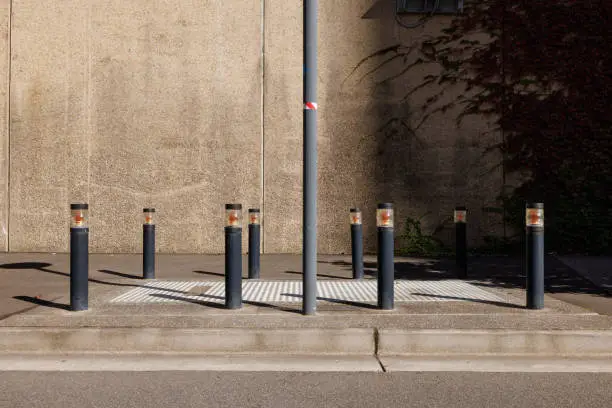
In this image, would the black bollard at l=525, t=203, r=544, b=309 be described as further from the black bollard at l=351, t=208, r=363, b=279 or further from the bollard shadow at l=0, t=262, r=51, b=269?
the bollard shadow at l=0, t=262, r=51, b=269

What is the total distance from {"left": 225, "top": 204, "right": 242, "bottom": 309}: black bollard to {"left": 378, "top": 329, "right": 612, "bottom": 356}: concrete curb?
1.68 m

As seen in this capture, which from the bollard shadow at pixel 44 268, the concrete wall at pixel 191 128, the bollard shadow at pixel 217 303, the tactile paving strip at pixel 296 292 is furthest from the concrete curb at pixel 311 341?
the concrete wall at pixel 191 128

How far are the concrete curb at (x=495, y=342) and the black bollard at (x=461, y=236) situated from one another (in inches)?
136

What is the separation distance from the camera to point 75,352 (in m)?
4.76

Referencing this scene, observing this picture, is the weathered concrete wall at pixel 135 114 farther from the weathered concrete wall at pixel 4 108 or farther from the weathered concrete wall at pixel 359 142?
the weathered concrete wall at pixel 359 142

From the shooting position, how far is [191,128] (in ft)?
40.9

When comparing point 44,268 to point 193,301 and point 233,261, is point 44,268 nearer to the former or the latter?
point 193,301

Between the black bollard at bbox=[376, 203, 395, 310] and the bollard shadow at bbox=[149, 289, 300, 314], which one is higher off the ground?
the black bollard at bbox=[376, 203, 395, 310]

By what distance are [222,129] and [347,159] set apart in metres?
2.63

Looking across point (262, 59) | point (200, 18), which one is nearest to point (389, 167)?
point (262, 59)

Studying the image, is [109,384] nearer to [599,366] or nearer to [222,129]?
[599,366]

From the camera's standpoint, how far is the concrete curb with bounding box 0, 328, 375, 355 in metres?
4.75

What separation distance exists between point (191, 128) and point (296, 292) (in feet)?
21.0

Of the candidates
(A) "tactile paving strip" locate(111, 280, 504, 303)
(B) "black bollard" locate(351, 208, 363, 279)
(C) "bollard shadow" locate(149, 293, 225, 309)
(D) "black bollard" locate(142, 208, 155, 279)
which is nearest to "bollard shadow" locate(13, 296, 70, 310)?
(A) "tactile paving strip" locate(111, 280, 504, 303)
